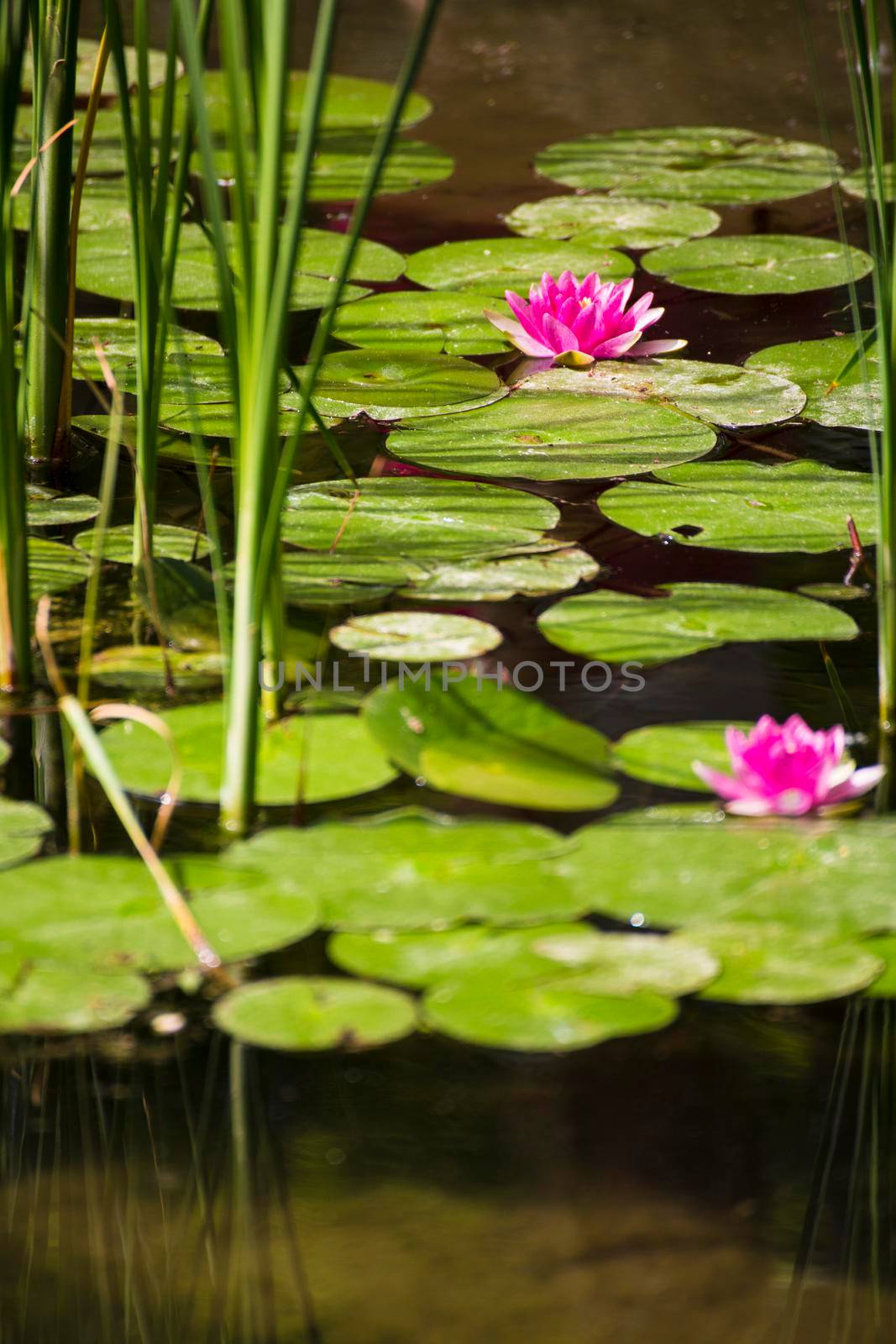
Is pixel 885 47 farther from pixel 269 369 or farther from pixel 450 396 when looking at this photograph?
pixel 269 369

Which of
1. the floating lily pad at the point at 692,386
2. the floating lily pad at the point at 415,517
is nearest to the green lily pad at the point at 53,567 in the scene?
the floating lily pad at the point at 415,517

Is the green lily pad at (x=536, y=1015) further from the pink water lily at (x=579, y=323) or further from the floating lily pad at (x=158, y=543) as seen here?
the pink water lily at (x=579, y=323)

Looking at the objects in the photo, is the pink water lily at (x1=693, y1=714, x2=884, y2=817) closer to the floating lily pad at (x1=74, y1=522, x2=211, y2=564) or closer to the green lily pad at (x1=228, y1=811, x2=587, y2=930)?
the green lily pad at (x1=228, y1=811, x2=587, y2=930)

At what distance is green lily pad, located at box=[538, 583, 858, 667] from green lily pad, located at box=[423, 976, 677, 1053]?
20.0 inches

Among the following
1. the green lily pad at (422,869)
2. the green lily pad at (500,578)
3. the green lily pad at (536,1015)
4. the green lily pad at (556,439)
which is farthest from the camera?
the green lily pad at (556,439)

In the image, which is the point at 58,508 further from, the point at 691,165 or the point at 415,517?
the point at 691,165

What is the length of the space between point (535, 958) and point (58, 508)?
3.19 feet

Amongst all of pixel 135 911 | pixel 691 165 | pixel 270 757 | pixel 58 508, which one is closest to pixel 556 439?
pixel 58 508

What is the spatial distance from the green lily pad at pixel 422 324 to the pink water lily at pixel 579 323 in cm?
6

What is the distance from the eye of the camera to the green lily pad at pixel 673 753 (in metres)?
1.34

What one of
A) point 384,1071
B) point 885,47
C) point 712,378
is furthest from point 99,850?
point 885,47

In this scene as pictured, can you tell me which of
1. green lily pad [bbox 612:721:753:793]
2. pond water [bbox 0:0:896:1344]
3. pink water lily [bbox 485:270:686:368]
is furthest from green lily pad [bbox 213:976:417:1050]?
pink water lily [bbox 485:270:686:368]

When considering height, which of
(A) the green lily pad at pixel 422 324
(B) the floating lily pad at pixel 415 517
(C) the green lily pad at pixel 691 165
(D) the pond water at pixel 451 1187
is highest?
(C) the green lily pad at pixel 691 165

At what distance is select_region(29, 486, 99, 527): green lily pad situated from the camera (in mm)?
1774
